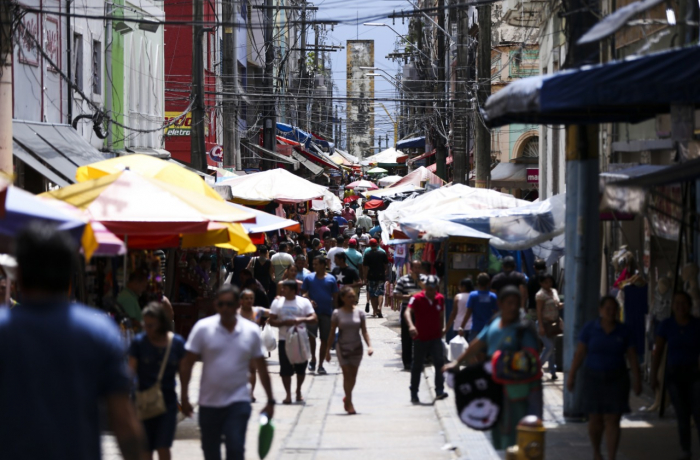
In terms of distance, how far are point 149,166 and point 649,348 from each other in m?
6.86

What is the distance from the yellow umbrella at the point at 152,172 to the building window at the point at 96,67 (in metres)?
9.97

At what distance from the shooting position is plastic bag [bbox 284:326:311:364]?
13.3 meters

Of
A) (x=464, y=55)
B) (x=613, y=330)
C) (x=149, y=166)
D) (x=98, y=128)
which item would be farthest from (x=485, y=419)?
(x=464, y=55)

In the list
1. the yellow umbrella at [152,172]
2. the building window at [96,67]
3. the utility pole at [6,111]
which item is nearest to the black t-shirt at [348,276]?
the yellow umbrella at [152,172]

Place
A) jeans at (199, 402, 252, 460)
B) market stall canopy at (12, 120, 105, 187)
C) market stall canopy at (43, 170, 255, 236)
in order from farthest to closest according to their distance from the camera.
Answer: market stall canopy at (12, 120, 105, 187) → market stall canopy at (43, 170, 255, 236) → jeans at (199, 402, 252, 460)

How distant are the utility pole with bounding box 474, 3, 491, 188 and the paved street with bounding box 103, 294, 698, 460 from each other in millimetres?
10605

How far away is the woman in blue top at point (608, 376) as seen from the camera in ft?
29.3

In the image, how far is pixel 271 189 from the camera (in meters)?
23.0

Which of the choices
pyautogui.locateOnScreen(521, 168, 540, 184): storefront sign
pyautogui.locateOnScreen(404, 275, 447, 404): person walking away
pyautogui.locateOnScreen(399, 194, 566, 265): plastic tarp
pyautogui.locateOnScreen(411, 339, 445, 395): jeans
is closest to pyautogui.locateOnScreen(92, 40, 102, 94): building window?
pyautogui.locateOnScreen(399, 194, 566, 265): plastic tarp

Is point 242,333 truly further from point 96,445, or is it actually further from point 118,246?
point 96,445

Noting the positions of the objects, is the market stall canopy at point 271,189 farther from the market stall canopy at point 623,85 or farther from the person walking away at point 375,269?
the market stall canopy at point 623,85

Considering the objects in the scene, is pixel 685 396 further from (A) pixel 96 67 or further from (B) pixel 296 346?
(A) pixel 96 67

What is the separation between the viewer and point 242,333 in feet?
26.4

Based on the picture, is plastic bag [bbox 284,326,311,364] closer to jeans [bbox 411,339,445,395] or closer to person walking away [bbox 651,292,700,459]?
jeans [bbox 411,339,445,395]
